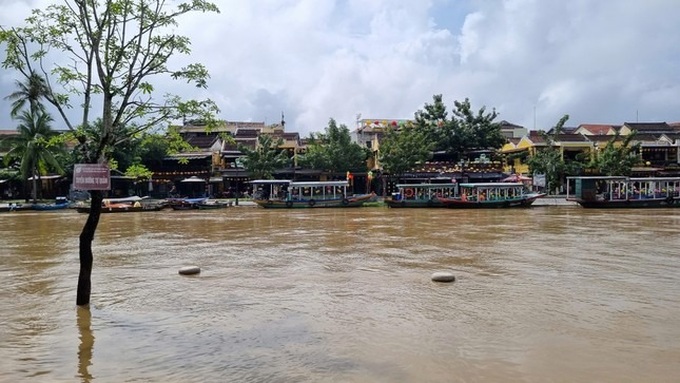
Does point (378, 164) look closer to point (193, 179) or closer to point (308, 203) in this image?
point (308, 203)

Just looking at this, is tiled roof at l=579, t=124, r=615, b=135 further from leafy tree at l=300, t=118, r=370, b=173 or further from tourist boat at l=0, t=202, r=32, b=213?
tourist boat at l=0, t=202, r=32, b=213

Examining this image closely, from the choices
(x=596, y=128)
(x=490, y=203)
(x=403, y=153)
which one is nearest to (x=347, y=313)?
(x=490, y=203)

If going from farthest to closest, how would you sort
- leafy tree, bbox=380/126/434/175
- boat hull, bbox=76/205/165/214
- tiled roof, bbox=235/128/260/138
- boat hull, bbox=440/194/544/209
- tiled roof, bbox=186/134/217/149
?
tiled roof, bbox=235/128/260/138 → tiled roof, bbox=186/134/217/149 → leafy tree, bbox=380/126/434/175 → boat hull, bbox=440/194/544/209 → boat hull, bbox=76/205/165/214

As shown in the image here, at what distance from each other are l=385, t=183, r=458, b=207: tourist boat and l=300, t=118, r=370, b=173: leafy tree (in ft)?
23.1

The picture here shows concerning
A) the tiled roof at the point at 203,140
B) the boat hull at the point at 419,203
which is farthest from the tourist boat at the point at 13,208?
the boat hull at the point at 419,203

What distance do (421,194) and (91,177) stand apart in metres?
30.5

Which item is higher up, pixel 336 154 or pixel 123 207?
pixel 336 154

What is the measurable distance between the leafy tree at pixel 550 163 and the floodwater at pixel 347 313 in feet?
75.2

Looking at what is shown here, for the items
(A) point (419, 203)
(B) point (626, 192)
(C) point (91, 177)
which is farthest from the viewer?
(A) point (419, 203)

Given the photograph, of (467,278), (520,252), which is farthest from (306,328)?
(520,252)

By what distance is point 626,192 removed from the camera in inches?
1344

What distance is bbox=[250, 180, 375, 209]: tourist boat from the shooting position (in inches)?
1397

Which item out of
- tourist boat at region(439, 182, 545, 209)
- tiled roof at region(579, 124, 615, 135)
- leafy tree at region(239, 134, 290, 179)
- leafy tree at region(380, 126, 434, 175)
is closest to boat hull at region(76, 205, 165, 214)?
leafy tree at region(239, 134, 290, 179)

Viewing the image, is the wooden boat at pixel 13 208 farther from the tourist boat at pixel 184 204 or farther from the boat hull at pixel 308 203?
the boat hull at pixel 308 203
